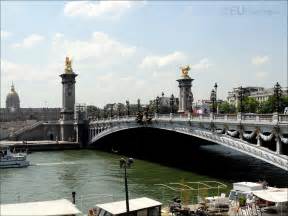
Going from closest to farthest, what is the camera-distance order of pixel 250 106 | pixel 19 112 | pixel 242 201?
pixel 242 201
pixel 250 106
pixel 19 112

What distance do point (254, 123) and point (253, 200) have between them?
42.8 ft

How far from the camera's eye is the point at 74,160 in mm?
70375

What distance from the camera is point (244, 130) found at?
39.9 meters

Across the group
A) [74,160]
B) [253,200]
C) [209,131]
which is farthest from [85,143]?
[253,200]

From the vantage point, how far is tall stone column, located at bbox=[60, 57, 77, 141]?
105 metres

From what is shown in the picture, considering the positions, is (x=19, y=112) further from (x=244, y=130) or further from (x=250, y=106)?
(x=244, y=130)

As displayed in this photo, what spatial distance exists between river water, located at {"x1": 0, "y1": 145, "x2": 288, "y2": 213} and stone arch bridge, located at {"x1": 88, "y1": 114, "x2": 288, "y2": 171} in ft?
12.3

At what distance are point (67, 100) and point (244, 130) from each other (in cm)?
7191

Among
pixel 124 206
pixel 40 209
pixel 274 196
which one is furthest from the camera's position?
pixel 274 196

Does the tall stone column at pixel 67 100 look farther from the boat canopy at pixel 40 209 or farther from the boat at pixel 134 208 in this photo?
the boat canopy at pixel 40 209

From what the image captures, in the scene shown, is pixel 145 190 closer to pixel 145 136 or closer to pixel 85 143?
pixel 145 136

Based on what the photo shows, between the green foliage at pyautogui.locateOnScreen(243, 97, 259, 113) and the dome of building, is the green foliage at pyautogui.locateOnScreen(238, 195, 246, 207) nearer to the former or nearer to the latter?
the green foliage at pyautogui.locateOnScreen(243, 97, 259, 113)

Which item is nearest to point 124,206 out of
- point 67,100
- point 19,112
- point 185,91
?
point 185,91

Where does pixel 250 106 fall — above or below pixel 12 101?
below
